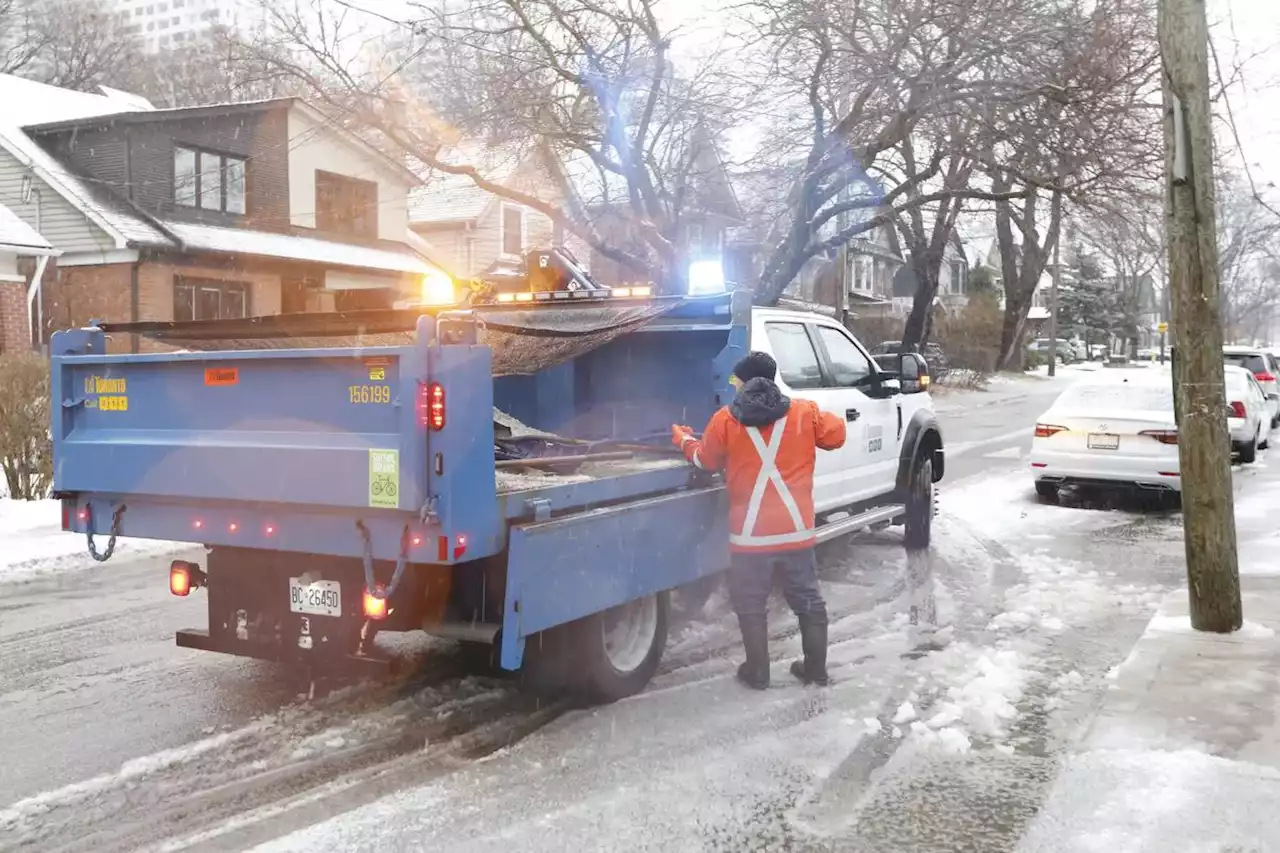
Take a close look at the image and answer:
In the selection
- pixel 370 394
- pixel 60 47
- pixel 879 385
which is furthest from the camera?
pixel 60 47

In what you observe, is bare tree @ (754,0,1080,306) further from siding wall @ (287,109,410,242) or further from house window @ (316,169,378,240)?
house window @ (316,169,378,240)

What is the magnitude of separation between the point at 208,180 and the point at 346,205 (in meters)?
3.75

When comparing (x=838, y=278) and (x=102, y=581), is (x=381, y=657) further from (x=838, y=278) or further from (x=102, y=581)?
(x=838, y=278)

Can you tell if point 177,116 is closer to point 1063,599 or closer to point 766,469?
point 1063,599

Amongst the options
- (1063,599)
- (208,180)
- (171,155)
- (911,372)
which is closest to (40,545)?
(911,372)

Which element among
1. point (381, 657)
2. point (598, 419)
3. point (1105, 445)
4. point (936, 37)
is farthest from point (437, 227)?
point (381, 657)

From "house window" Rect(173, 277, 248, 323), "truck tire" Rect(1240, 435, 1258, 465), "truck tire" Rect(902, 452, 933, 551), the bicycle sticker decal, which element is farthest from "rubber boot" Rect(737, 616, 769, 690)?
"house window" Rect(173, 277, 248, 323)

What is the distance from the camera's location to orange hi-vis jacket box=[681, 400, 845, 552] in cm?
577

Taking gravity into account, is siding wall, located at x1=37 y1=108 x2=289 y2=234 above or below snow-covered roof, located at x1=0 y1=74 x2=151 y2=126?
below

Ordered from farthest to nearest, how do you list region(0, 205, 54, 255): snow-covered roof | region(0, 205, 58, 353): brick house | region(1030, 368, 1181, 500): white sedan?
region(0, 205, 58, 353): brick house < region(0, 205, 54, 255): snow-covered roof < region(1030, 368, 1181, 500): white sedan

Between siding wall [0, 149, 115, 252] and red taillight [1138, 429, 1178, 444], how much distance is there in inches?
720

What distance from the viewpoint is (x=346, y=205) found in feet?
90.9

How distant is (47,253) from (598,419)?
52.9ft

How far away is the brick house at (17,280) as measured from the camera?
19.5m
